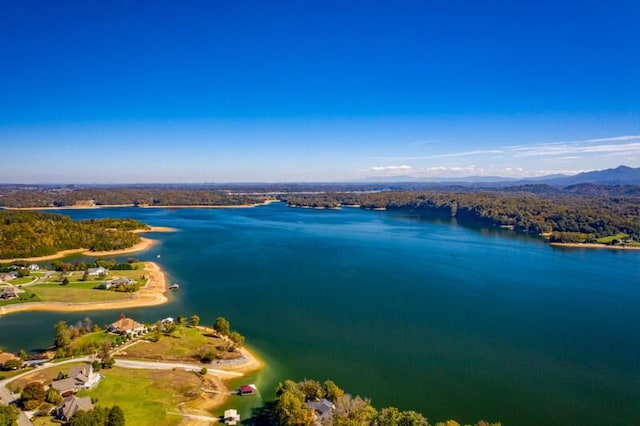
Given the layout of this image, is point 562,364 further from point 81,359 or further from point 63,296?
point 63,296

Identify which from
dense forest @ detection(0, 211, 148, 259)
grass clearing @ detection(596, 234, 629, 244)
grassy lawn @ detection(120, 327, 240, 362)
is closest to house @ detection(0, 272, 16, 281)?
dense forest @ detection(0, 211, 148, 259)

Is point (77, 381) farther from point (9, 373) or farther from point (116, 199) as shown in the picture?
point (116, 199)

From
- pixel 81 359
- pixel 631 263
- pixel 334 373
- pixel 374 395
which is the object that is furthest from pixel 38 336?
pixel 631 263

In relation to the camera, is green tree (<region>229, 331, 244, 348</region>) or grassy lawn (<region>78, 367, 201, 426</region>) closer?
grassy lawn (<region>78, 367, 201, 426</region>)

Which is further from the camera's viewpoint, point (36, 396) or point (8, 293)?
point (8, 293)

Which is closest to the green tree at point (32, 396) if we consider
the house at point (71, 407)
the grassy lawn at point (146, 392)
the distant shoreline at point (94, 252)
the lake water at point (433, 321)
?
the house at point (71, 407)

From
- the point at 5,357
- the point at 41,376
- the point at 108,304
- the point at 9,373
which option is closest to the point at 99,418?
the point at 41,376

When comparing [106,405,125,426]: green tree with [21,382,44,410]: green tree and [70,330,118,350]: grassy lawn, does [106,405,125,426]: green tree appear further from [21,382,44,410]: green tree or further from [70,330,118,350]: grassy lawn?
[70,330,118,350]: grassy lawn
